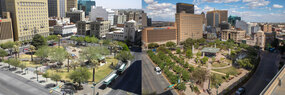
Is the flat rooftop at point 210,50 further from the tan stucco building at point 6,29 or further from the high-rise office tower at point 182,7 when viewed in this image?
the tan stucco building at point 6,29

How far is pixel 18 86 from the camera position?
1134 centimetres

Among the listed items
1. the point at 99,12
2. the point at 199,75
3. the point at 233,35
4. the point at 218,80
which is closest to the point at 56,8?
the point at 99,12

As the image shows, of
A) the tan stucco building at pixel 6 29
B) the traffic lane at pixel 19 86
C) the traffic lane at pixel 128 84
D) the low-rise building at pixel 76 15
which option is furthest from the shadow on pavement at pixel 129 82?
the low-rise building at pixel 76 15

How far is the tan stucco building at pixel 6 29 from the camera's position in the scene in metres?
22.6

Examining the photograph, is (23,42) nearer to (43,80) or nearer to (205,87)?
(43,80)

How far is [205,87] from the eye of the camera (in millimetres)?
2922

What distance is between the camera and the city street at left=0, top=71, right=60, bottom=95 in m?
10.5

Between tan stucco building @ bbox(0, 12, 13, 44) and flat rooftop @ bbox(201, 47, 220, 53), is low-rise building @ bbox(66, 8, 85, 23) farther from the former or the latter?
flat rooftop @ bbox(201, 47, 220, 53)

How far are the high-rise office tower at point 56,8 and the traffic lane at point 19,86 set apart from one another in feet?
131

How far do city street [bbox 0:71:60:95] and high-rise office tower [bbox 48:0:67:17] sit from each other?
4003 cm

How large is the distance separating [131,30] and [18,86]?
55.7 ft

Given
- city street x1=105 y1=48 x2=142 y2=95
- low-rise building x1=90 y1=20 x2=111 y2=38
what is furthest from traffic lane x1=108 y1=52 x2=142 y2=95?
low-rise building x1=90 y1=20 x2=111 y2=38

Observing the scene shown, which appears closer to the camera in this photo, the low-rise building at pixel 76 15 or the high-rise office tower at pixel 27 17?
the high-rise office tower at pixel 27 17

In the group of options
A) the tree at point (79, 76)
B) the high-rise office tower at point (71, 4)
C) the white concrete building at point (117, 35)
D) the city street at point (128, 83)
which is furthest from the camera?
the high-rise office tower at point (71, 4)
